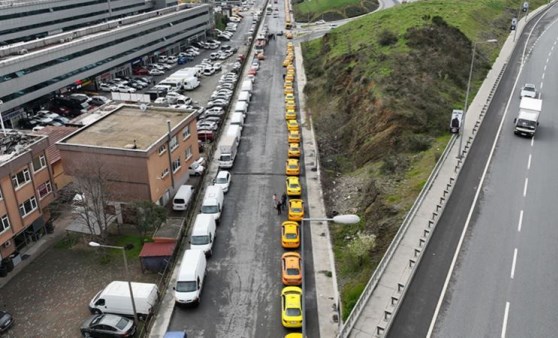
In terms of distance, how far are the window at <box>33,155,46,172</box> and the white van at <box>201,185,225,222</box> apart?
1433 cm

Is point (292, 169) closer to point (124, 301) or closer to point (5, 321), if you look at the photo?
point (124, 301)

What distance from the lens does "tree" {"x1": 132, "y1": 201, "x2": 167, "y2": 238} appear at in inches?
1519

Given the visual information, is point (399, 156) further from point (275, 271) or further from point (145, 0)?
point (145, 0)

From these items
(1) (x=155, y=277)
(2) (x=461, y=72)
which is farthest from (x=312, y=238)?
(2) (x=461, y=72)

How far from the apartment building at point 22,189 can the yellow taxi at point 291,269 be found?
853 inches

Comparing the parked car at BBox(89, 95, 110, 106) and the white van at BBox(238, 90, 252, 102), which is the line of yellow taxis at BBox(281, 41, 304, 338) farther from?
the parked car at BBox(89, 95, 110, 106)

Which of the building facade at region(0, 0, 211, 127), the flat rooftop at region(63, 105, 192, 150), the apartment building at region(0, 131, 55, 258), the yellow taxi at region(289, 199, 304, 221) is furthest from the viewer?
the building facade at region(0, 0, 211, 127)

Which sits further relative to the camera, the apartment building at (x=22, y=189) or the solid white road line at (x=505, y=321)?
the apartment building at (x=22, y=189)

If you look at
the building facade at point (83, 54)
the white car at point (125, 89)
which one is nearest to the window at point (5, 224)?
the building facade at point (83, 54)

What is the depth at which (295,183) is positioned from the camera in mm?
46875

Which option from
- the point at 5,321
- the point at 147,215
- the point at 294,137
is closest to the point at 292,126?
the point at 294,137

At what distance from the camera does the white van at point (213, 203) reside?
4228 cm

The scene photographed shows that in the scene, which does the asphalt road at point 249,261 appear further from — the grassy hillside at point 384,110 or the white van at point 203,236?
the grassy hillside at point 384,110

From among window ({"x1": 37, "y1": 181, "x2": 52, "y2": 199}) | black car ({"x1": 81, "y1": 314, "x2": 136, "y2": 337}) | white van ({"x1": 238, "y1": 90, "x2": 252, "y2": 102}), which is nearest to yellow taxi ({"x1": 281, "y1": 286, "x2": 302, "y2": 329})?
black car ({"x1": 81, "y1": 314, "x2": 136, "y2": 337})
